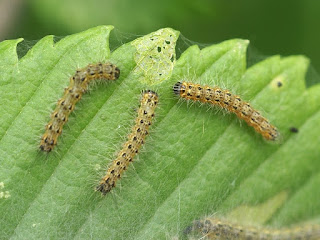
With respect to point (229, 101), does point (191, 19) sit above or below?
above

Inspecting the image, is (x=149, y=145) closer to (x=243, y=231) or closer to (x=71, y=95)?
(x=71, y=95)

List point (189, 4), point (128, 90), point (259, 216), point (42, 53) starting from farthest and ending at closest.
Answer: point (189, 4) → point (259, 216) → point (128, 90) → point (42, 53)

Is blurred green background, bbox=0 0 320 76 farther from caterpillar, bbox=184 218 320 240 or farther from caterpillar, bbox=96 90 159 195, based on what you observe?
caterpillar, bbox=184 218 320 240

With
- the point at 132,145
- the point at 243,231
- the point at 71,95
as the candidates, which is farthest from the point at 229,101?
the point at 71,95

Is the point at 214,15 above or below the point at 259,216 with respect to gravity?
above

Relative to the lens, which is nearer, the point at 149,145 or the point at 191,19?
the point at 149,145

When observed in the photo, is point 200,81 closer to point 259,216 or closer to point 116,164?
point 116,164

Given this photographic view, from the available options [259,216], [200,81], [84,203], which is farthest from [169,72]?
[259,216]

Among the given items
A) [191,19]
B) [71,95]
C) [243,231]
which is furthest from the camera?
[191,19]
